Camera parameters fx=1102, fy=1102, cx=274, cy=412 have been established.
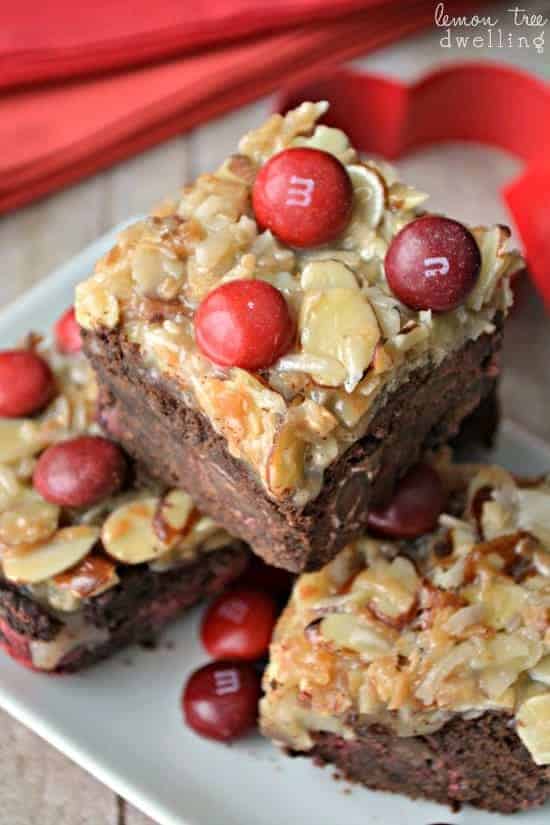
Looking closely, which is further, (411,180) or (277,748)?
(411,180)

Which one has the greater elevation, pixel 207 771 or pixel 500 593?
pixel 500 593

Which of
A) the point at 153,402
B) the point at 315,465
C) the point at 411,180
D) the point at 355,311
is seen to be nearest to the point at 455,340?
the point at 355,311

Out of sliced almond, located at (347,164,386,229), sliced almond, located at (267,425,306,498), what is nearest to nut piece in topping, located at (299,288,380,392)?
sliced almond, located at (267,425,306,498)

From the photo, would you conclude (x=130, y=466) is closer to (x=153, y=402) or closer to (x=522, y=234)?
(x=153, y=402)

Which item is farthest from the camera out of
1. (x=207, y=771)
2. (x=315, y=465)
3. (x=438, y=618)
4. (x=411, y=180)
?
(x=411, y=180)

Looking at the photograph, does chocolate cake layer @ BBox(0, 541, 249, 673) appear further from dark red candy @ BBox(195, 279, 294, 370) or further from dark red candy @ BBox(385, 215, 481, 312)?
dark red candy @ BBox(385, 215, 481, 312)

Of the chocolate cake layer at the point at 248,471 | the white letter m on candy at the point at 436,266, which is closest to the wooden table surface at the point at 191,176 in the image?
the chocolate cake layer at the point at 248,471
